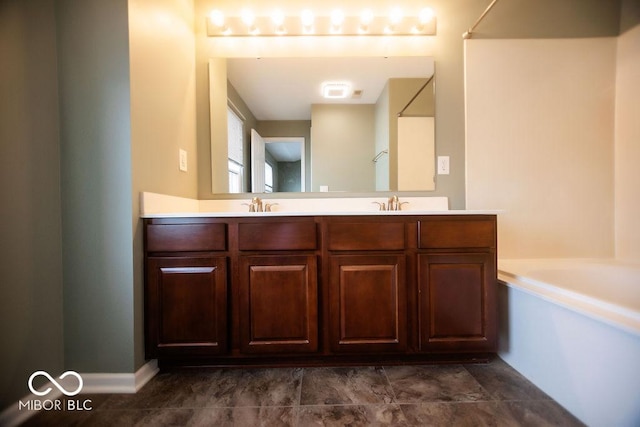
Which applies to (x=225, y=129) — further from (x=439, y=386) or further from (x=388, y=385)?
(x=439, y=386)

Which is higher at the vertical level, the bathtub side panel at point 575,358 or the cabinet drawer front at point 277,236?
the cabinet drawer front at point 277,236

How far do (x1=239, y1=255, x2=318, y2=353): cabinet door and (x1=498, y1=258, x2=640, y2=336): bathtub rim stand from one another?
104 cm

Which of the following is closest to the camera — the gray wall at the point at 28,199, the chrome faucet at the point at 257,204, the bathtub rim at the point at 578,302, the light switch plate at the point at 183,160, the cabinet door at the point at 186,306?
the bathtub rim at the point at 578,302

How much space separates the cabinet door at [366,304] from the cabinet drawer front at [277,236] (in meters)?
0.17

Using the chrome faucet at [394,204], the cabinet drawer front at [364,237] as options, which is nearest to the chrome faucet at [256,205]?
the cabinet drawer front at [364,237]

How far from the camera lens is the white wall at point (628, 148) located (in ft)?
5.65

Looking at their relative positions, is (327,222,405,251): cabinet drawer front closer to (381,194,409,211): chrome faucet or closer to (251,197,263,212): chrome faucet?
(381,194,409,211): chrome faucet

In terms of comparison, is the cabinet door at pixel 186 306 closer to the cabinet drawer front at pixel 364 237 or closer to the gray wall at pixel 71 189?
the gray wall at pixel 71 189

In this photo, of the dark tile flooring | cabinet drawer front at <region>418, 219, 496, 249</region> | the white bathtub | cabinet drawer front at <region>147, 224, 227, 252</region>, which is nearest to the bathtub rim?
the white bathtub

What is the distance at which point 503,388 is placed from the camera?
3.95 feet

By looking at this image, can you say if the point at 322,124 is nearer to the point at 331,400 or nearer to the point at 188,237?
the point at 188,237

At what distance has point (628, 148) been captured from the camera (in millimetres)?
1747

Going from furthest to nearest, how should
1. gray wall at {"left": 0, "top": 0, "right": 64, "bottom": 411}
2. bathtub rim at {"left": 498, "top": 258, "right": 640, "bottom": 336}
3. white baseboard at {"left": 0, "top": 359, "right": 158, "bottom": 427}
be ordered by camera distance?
white baseboard at {"left": 0, "top": 359, "right": 158, "bottom": 427}
gray wall at {"left": 0, "top": 0, "right": 64, "bottom": 411}
bathtub rim at {"left": 498, "top": 258, "right": 640, "bottom": 336}

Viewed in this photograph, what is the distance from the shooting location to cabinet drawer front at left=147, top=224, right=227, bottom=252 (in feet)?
4.22
